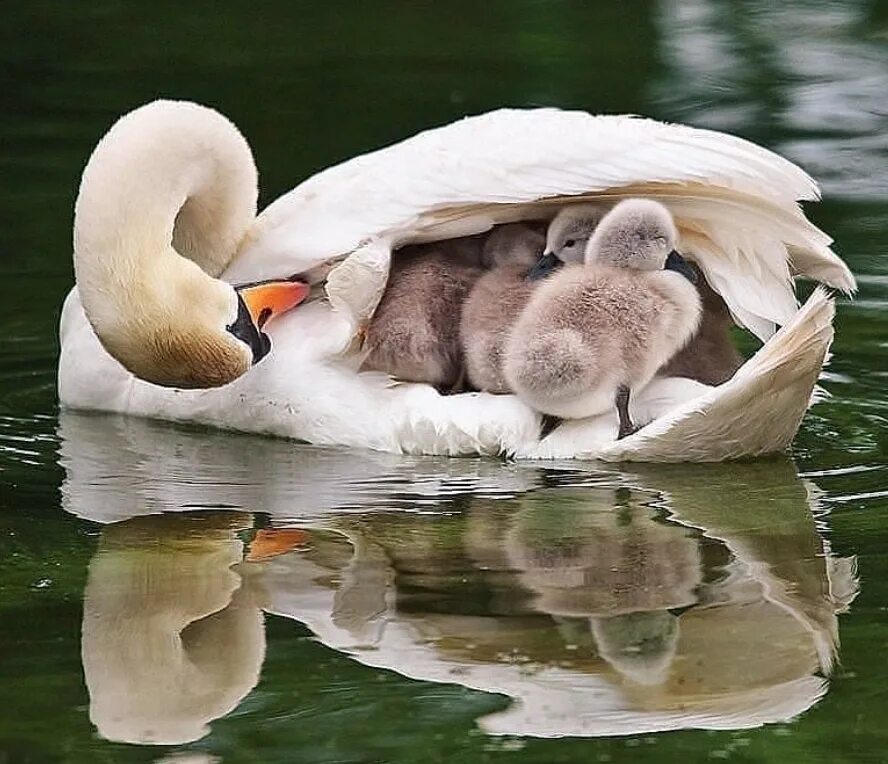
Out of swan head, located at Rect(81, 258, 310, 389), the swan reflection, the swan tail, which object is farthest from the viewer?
swan head, located at Rect(81, 258, 310, 389)

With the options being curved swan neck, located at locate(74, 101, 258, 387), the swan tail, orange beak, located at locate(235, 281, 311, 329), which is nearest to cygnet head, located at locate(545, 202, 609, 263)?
the swan tail

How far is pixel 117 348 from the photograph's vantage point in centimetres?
591

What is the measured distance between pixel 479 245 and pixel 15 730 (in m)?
2.45

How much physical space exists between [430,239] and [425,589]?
1369mm

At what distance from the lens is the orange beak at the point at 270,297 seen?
6.12 meters

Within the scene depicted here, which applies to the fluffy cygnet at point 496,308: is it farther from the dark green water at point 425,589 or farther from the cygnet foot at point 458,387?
the dark green water at point 425,589

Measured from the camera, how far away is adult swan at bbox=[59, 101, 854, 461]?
575cm

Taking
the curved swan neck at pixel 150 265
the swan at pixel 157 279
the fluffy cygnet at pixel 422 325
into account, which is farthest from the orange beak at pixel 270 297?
the fluffy cygnet at pixel 422 325

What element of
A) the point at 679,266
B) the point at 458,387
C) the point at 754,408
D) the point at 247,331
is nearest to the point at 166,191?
the point at 247,331

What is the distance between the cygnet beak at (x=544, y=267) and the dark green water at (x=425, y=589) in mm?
458

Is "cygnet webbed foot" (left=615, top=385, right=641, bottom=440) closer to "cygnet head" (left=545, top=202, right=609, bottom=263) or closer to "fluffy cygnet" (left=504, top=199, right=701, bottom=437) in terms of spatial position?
"fluffy cygnet" (left=504, top=199, right=701, bottom=437)

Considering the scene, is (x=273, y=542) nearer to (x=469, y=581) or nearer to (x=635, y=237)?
(x=469, y=581)

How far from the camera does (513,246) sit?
612cm

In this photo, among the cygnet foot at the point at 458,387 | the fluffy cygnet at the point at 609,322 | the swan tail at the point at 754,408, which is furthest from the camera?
the cygnet foot at the point at 458,387
